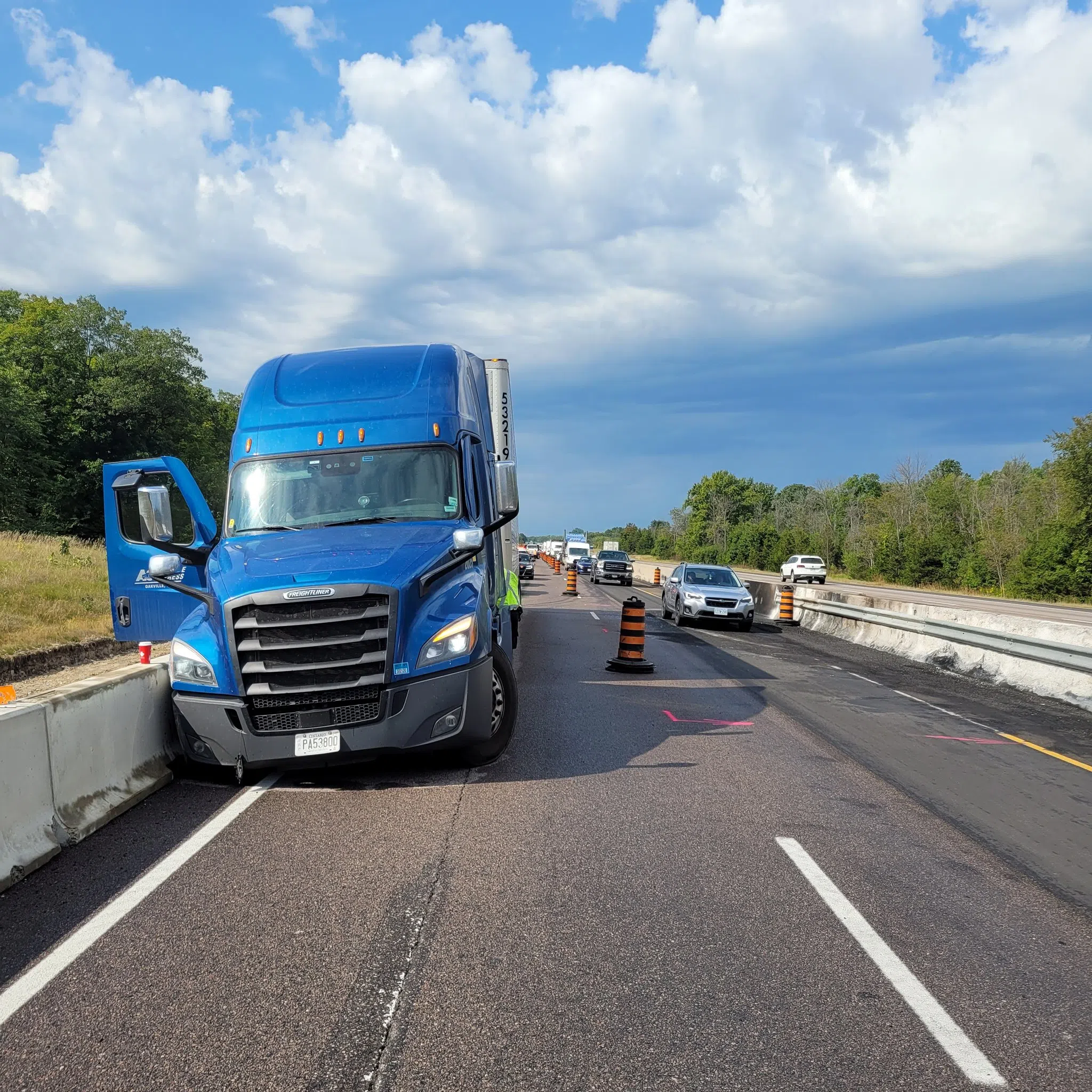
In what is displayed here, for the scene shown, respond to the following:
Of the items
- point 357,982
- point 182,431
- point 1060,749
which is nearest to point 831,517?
point 182,431

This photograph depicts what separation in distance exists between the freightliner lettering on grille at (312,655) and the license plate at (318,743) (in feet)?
0.18

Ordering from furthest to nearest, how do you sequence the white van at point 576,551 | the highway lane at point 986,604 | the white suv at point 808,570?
the white van at point 576,551 → the white suv at point 808,570 → the highway lane at point 986,604

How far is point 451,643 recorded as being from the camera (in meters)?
7.21

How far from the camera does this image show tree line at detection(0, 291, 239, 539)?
179 ft

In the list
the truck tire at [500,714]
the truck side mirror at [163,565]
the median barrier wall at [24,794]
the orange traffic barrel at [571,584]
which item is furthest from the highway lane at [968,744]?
the orange traffic barrel at [571,584]

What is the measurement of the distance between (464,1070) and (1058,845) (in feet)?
15.7

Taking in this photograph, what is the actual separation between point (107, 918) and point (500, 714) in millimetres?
3868

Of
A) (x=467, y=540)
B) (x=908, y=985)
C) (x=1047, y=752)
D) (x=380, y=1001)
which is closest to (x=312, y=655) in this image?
(x=467, y=540)

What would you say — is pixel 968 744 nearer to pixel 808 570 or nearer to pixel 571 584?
pixel 571 584

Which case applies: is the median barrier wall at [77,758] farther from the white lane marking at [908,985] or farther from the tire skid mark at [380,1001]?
the white lane marking at [908,985]

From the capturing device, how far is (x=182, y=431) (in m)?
64.4

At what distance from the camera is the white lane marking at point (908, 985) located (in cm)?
345

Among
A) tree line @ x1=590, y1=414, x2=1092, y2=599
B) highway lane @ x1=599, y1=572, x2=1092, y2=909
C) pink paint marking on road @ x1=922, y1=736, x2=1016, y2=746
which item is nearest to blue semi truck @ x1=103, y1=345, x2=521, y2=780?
highway lane @ x1=599, y1=572, x2=1092, y2=909

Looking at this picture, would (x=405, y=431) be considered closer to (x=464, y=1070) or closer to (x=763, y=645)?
(x=464, y=1070)
